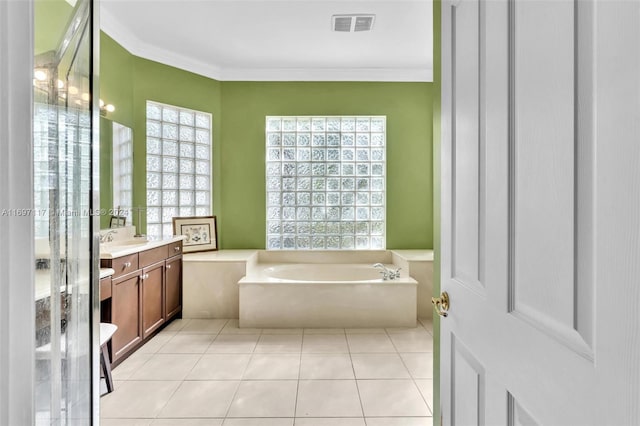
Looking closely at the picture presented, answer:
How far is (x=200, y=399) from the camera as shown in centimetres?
212

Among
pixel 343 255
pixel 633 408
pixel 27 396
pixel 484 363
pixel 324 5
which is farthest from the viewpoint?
pixel 343 255

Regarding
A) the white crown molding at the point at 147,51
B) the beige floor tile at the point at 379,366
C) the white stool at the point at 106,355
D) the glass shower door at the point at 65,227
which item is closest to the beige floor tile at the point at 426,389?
the beige floor tile at the point at 379,366

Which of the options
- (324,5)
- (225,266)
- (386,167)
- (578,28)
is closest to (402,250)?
(386,167)

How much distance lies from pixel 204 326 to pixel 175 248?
2.75ft

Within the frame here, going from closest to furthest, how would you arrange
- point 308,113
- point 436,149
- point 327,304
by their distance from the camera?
point 436,149 → point 327,304 → point 308,113

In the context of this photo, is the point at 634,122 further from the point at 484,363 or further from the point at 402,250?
the point at 402,250

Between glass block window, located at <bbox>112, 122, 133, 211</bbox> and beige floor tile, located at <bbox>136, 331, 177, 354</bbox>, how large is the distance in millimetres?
1278

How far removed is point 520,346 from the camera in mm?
669

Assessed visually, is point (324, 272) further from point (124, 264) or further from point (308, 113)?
point (124, 264)

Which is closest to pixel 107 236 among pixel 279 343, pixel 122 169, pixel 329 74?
pixel 122 169

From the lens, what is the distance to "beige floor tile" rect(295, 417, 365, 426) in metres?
1.86

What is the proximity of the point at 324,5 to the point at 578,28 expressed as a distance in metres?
2.77

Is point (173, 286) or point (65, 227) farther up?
point (65, 227)

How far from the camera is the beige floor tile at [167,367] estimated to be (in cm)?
240
